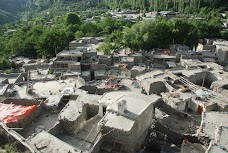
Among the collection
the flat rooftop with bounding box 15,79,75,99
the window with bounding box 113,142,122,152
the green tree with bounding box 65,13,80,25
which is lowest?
the window with bounding box 113,142,122,152

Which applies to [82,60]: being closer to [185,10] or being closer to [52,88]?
[52,88]

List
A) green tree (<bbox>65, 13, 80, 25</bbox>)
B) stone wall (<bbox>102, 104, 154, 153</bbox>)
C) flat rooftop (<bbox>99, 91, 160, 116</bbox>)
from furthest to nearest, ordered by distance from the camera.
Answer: green tree (<bbox>65, 13, 80, 25</bbox>)
flat rooftop (<bbox>99, 91, 160, 116</bbox>)
stone wall (<bbox>102, 104, 154, 153</bbox>)

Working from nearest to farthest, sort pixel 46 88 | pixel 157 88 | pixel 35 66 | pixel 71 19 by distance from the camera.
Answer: pixel 157 88
pixel 46 88
pixel 35 66
pixel 71 19

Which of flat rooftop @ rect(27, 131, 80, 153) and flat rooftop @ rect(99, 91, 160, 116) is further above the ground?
flat rooftop @ rect(99, 91, 160, 116)

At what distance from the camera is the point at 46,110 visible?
18.5 m

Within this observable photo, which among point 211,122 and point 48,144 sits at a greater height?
point 48,144

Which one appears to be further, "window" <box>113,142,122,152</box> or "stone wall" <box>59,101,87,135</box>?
"stone wall" <box>59,101,87,135</box>

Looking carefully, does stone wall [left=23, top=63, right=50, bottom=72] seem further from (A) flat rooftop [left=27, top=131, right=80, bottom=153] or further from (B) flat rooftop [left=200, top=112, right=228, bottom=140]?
(B) flat rooftop [left=200, top=112, right=228, bottom=140]

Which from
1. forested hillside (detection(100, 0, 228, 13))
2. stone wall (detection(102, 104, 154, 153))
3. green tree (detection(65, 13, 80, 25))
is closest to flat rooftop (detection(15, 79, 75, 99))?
stone wall (detection(102, 104, 154, 153))

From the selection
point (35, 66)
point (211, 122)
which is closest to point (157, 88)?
point (211, 122)

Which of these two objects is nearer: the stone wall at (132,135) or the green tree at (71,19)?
the stone wall at (132,135)

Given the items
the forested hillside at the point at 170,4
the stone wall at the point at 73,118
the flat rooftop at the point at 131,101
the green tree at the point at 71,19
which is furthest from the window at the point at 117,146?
the forested hillside at the point at 170,4

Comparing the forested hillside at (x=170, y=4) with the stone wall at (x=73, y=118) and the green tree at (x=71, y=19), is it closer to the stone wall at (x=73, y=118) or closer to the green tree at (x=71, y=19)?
the green tree at (x=71, y=19)

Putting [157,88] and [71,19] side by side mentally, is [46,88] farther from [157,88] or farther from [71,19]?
[71,19]
